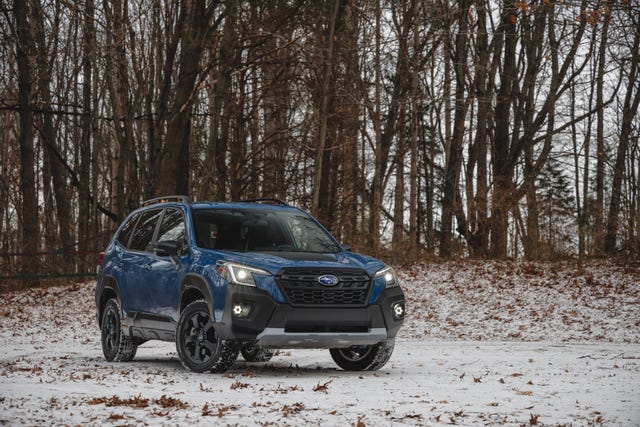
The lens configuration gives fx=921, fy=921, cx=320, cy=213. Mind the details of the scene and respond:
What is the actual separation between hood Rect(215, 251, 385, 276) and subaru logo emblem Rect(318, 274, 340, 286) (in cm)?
11

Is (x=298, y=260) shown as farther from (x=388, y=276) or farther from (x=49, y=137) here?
(x=49, y=137)

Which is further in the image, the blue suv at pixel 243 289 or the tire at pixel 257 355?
the tire at pixel 257 355

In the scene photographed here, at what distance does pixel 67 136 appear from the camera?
138 ft

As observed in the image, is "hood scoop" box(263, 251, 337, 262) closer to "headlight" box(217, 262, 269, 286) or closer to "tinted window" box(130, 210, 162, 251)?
"headlight" box(217, 262, 269, 286)

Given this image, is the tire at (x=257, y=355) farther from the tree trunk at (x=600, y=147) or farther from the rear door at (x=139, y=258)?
the tree trunk at (x=600, y=147)

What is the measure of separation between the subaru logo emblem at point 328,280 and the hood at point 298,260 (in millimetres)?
113

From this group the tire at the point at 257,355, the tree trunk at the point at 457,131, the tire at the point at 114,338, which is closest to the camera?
the tire at the point at 114,338

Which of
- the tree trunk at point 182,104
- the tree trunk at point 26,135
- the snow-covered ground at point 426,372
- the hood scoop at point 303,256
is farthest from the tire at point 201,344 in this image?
the tree trunk at point 26,135

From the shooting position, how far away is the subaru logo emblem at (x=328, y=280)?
9.52 metres

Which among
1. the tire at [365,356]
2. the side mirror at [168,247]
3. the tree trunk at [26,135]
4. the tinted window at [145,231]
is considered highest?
the tree trunk at [26,135]

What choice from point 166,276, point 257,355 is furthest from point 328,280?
point 257,355

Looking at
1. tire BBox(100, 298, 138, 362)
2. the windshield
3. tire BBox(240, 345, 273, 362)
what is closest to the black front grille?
the windshield

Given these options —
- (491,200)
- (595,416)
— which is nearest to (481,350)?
(595,416)

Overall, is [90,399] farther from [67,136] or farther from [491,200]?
[67,136]
